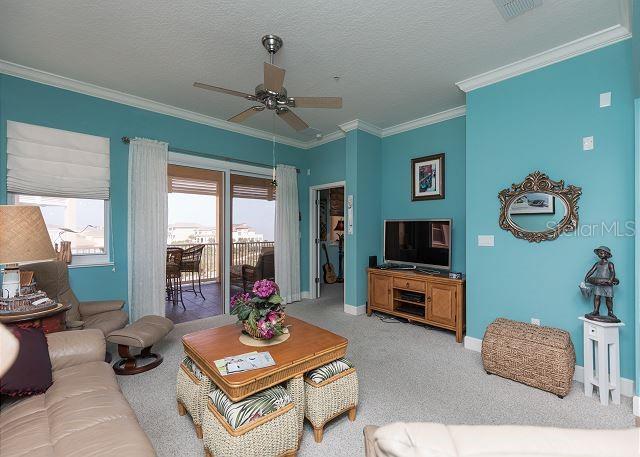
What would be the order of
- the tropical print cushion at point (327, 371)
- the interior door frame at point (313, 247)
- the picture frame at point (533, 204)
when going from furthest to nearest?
the interior door frame at point (313, 247)
the picture frame at point (533, 204)
the tropical print cushion at point (327, 371)

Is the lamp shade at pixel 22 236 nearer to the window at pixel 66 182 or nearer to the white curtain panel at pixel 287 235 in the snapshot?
the window at pixel 66 182

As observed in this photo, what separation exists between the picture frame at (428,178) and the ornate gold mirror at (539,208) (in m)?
1.24

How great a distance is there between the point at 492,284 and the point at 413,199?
175 centimetres

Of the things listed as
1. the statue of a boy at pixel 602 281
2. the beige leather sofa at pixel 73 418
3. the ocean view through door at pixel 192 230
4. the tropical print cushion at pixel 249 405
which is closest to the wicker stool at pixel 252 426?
the tropical print cushion at pixel 249 405

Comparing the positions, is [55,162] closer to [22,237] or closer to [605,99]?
[22,237]

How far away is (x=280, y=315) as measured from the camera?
2.02 meters

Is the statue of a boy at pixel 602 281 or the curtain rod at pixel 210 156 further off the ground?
the curtain rod at pixel 210 156

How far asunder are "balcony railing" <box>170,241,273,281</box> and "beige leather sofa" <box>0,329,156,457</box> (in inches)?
114

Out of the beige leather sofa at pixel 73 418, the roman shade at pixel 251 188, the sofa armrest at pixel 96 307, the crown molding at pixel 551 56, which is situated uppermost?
the crown molding at pixel 551 56

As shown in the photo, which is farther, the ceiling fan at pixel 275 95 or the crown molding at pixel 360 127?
the crown molding at pixel 360 127

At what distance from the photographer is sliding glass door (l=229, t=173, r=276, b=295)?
4.71 m

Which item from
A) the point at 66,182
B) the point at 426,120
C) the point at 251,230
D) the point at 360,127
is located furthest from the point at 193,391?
the point at 426,120

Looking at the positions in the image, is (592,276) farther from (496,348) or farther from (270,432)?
(270,432)

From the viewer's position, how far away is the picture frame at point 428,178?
409cm
